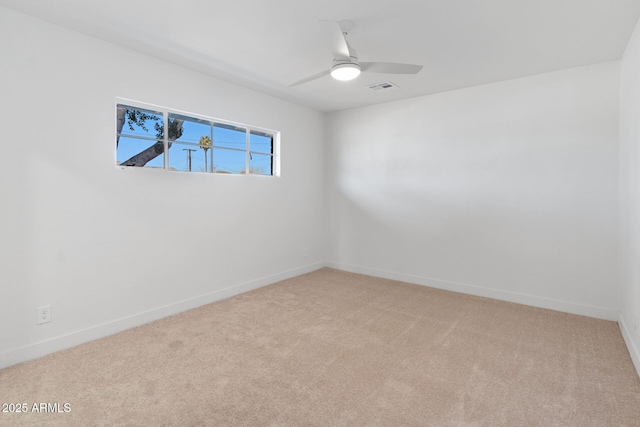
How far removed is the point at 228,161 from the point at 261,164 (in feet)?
1.84

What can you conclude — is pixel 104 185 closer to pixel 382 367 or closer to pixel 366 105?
pixel 382 367

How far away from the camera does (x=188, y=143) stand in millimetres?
3592

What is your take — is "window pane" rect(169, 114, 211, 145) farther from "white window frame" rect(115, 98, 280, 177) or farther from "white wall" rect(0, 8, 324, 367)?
"white wall" rect(0, 8, 324, 367)

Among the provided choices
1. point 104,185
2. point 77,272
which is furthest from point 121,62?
point 77,272

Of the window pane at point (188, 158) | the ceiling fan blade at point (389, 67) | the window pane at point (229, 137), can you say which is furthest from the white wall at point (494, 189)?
the window pane at point (188, 158)

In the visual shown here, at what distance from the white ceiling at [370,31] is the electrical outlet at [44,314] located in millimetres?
2241

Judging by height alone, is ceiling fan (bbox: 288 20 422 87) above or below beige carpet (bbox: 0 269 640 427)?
above

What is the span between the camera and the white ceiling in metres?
2.30

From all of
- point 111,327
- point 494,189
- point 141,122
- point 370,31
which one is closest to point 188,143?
point 141,122

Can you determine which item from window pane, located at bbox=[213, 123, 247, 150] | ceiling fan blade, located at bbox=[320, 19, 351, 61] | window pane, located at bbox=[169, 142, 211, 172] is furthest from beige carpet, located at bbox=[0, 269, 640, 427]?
ceiling fan blade, located at bbox=[320, 19, 351, 61]

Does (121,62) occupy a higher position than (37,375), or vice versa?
(121,62)

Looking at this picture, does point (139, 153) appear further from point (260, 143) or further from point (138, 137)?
point (260, 143)

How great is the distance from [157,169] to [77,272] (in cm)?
115

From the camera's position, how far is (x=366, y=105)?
194 inches
